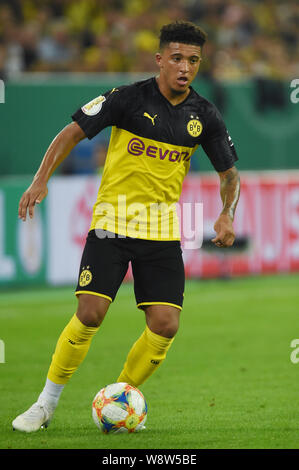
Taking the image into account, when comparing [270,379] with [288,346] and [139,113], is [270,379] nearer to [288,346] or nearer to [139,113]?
[288,346]

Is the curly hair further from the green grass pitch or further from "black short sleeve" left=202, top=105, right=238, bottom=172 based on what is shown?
the green grass pitch

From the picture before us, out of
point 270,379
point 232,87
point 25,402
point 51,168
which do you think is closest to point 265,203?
point 232,87

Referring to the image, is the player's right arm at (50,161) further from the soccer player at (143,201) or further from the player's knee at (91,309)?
the player's knee at (91,309)

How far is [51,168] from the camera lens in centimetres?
589

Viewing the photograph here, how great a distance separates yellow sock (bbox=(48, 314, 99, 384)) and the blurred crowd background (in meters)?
10.6

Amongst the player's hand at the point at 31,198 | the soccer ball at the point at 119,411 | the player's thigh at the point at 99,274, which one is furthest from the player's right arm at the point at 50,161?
the soccer ball at the point at 119,411

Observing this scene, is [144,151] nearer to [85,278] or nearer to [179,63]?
[179,63]

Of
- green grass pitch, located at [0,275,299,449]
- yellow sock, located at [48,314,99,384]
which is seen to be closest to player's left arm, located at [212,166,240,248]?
yellow sock, located at [48,314,99,384]

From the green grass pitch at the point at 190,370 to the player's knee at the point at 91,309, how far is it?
729 millimetres

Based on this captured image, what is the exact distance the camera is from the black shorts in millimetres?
6004

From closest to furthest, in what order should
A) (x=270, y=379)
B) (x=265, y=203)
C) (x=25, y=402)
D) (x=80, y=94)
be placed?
1. (x=25, y=402)
2. (x=270, y=379)
3. (x=265, y=203)
4. (x=80, y=94)

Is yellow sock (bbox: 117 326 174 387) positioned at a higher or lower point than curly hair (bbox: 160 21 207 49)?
lower

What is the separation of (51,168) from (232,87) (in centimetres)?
1269

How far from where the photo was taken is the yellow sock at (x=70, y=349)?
5.99 meters
